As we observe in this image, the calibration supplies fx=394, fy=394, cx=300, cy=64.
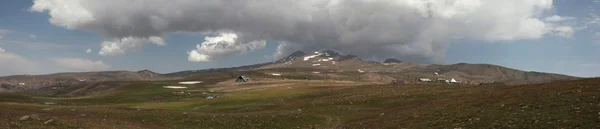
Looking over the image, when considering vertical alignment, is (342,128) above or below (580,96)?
below

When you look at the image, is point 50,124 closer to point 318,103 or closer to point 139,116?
point 139,116

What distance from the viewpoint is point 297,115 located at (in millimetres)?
47219

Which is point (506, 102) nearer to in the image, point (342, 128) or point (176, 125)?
point (342, 128)

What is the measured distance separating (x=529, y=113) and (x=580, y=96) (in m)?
5.87

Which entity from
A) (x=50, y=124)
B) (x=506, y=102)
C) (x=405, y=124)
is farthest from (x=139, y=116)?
(x=506, y=102)

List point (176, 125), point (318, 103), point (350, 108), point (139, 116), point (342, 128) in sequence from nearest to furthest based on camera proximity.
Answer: point (342, 128), point (176, 125), point (139, 116), point (350, 108), point (318, 103)

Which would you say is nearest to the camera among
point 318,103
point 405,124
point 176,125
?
point 405,124

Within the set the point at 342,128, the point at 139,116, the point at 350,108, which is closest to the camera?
the point at 342,128

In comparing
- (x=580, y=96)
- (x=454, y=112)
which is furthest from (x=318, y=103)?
(x=580, y=96)

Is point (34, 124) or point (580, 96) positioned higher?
point (580, 96)

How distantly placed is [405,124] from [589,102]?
12266 millimetres

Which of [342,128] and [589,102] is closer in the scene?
[589,102]

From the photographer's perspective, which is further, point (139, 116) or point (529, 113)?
point (139, 116)

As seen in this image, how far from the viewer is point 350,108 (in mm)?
54688
